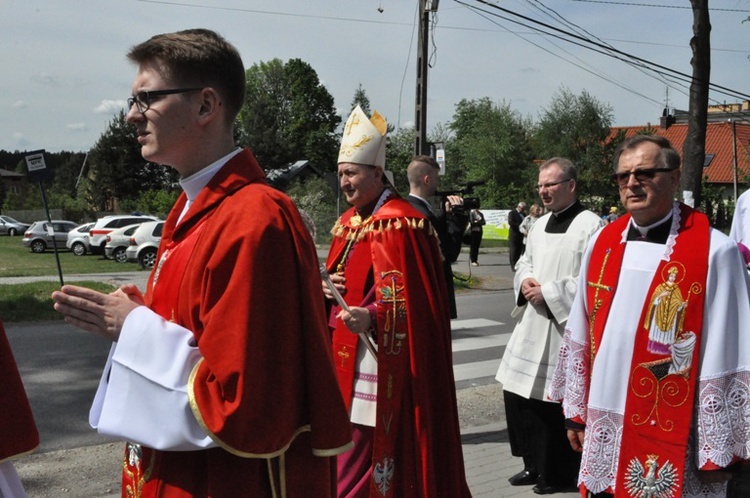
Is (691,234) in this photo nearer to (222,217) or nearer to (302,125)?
(222,217)

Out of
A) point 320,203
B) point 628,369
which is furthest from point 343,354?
point 320,203

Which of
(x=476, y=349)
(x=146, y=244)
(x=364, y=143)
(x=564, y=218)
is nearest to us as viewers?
(x=364, y=143)

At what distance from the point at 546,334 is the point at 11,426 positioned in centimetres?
386

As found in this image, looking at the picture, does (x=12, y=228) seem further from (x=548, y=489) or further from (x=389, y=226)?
(x=389, y=226)

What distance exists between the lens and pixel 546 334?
5262 millimetres

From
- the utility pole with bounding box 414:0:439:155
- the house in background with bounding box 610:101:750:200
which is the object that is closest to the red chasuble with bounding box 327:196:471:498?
the utility pole with bounding box 414:0:439:155

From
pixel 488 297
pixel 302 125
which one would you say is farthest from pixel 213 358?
pixel 302 125

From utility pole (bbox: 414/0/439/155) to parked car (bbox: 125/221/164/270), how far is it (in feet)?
35.2

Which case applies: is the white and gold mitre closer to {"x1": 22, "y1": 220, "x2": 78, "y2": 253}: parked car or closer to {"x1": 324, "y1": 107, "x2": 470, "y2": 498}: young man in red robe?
{"x1": 324, "y1": 107, "x2": 470, "y2": 498}: young man in red robe

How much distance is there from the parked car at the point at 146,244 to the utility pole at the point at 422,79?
10732mm

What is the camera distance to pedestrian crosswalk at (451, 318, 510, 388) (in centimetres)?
888

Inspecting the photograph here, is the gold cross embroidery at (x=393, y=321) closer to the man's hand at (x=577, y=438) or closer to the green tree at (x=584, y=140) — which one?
the man's hand at (x=577, y=438)

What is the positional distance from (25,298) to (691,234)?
13.1 m

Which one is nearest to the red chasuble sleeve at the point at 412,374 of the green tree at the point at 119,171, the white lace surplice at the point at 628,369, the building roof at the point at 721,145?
the white lace surplice at the point at 628,369
